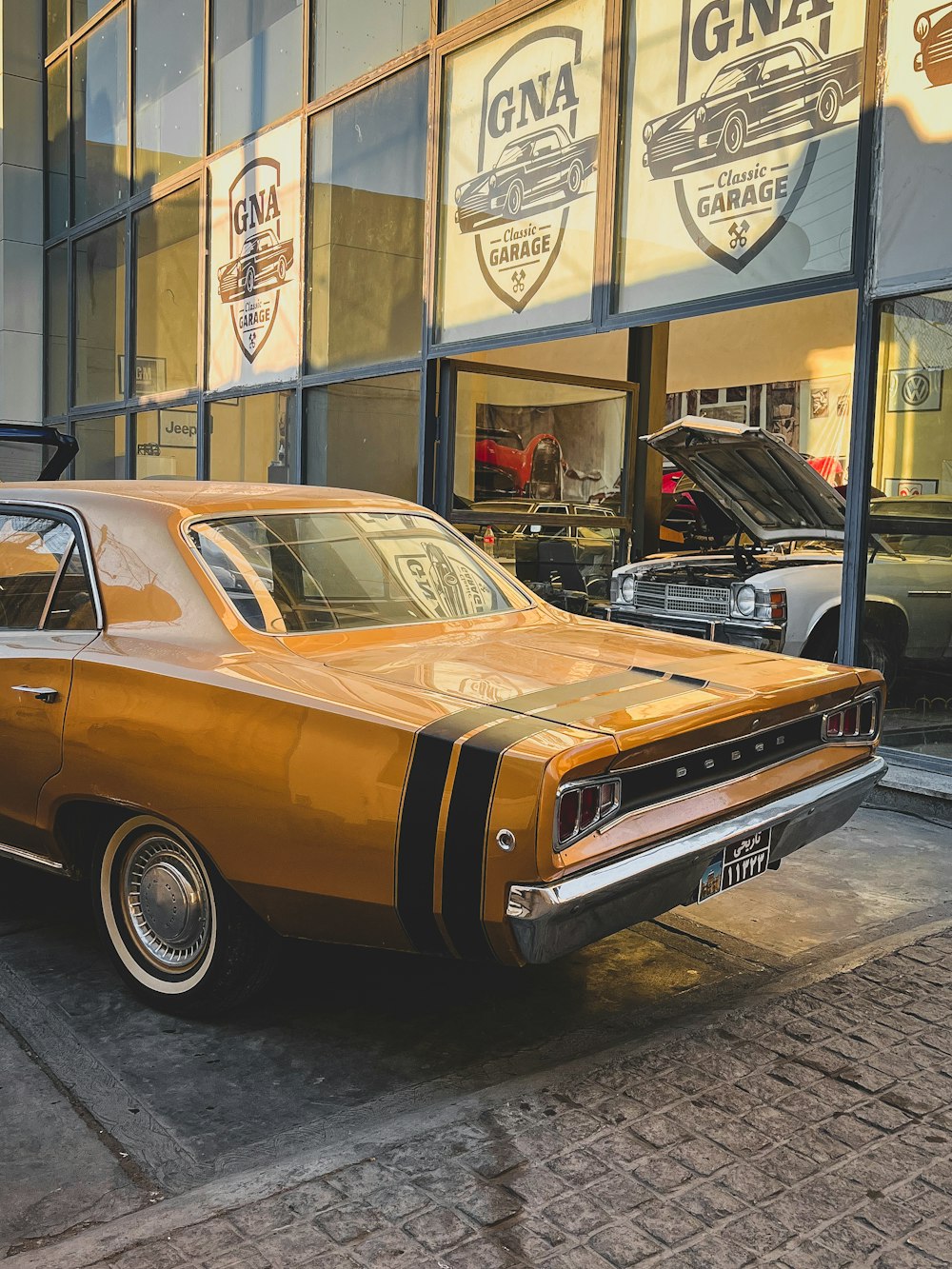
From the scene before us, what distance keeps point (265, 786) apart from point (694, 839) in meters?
1.15

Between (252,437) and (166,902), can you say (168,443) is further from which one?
(166,902)

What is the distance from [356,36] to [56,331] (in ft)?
25.8

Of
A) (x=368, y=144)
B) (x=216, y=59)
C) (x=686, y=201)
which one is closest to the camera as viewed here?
(x=686, y=201)

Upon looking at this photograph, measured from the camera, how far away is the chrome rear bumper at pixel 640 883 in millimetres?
2787

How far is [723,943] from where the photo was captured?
418 cm

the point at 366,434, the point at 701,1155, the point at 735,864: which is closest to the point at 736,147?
the point at 366,434

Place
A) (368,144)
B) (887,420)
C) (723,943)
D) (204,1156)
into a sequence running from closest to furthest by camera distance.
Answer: (204,1156)
(723,943)
(887,420)
(368,144)

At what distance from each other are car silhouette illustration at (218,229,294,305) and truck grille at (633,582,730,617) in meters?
4.42

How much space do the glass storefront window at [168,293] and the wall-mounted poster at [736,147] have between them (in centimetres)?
635

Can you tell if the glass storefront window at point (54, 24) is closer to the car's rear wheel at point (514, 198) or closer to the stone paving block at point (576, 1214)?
the car's rear wheel at point (514, 198)

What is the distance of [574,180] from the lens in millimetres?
7914

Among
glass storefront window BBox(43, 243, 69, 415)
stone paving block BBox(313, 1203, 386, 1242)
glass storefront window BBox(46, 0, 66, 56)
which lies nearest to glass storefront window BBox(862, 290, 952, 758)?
stone paving block BBox(313, 1203, 386, 1242)

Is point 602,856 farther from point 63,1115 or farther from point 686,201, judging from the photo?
point 686,201

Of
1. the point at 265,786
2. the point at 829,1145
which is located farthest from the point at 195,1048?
the point at 829,1145
